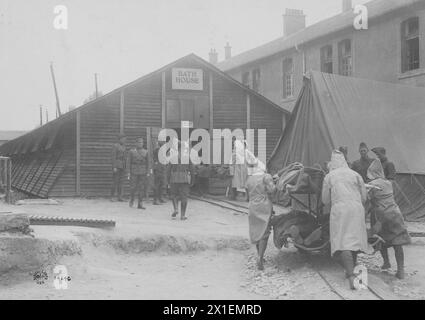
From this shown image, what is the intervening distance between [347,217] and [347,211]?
78mm

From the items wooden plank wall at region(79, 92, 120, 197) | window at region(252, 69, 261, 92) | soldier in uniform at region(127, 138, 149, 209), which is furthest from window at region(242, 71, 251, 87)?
soldier in uniform at region(127, 138, 149, 209)

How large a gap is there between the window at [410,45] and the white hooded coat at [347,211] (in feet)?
40.5

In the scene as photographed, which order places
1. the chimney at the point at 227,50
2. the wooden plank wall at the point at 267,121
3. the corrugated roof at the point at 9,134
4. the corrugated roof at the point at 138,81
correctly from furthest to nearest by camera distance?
the corrugated roof at the point at 9,134 < the chimney at the point at 227,50 < the wooden plank wall at the point at 267,121 < the corrugated roof at the point at 138,81

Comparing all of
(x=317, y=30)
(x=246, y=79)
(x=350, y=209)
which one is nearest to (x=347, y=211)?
(x=350, y=209)

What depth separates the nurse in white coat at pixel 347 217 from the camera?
675 cm

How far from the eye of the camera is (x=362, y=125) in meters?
12.9

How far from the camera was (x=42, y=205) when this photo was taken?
524 inches

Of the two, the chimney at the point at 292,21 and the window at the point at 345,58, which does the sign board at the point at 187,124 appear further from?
the chimney at the point at 292,21

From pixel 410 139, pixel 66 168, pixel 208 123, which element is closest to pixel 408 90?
pixel 410 139

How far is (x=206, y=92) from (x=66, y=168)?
5.26 m

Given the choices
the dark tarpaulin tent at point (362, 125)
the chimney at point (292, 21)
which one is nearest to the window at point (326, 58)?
the chimney at point (292, 21)

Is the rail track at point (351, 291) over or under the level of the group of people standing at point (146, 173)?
under

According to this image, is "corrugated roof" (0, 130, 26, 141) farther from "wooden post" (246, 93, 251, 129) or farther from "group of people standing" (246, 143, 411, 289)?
"group of people standing" (246, 143, 411, 289)
